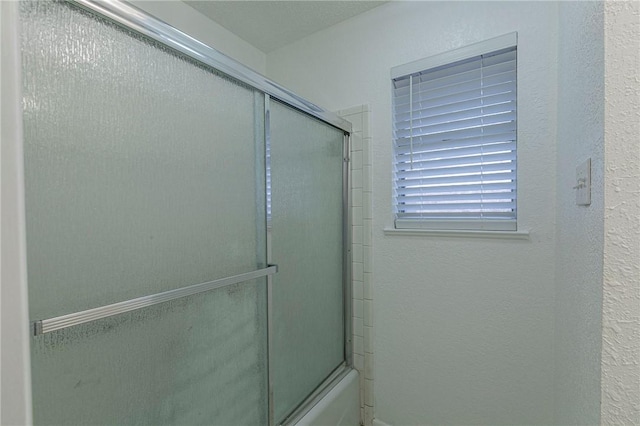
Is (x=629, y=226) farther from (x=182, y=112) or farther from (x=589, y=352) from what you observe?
(x=182, y=112)

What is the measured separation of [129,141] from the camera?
2.37 ft

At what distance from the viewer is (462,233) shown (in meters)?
1.38

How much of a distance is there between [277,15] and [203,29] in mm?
414

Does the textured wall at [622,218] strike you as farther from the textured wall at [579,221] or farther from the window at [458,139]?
the window at [458,139]

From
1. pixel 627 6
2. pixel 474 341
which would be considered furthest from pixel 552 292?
pixel 627 6

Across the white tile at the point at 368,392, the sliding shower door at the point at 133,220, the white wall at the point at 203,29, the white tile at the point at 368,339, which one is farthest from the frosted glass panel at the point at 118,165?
the white tile at the point at 368,392

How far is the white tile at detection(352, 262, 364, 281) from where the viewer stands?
5.49 feet

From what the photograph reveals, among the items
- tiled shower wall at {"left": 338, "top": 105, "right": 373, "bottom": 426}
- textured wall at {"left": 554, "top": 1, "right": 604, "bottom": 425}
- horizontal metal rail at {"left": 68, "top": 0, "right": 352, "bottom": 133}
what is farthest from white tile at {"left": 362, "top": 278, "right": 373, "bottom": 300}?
horizontal metal rail at {"left": 68, "top": 0, "right": 352, "bottom": 133}

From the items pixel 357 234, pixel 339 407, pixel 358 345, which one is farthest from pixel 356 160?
pixel 339 407

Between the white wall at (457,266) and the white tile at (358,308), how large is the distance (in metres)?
0.09

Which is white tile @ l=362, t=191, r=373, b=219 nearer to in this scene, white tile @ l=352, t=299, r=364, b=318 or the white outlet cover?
white tile @ l=352, t=299, r=364, b=318

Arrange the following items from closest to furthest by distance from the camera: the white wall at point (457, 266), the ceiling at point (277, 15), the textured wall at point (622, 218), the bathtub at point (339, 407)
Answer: the textured wall at point (622, 218), the white wall at point (457, 266), the bathtub at point (339, 407), the ceiling at point (277, 15)

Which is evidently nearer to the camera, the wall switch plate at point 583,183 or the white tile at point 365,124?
the wall switch plate at point 583,183

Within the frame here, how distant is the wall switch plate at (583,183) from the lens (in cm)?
64
